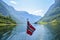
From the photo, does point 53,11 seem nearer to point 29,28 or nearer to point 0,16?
point 0,16

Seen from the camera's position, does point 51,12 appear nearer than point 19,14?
No

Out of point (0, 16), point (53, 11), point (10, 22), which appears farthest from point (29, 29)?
point (53, 11)

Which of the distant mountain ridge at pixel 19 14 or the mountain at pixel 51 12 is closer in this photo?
the distant mountain ridge at pixel 19 14

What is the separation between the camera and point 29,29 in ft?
37.5

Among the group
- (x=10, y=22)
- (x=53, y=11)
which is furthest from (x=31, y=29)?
(x=53, y=11)

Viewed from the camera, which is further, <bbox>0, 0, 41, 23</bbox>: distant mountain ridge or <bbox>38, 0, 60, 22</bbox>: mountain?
<bbox>38, 0, 60, 22</bbox>: mountain

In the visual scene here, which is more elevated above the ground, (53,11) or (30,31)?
(53,11)

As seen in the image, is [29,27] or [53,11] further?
[53,11]

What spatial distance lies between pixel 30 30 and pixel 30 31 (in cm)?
7

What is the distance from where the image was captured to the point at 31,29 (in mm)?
11430

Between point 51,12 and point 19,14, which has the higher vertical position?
point 51,12

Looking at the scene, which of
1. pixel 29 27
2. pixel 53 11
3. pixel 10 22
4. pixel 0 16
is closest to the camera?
pixel 29 27

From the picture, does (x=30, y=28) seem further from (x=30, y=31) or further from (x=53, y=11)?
(x=53, y=11)

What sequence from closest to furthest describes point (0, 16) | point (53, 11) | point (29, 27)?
point (29, 27) < point (0, 16) < point (53, 11)
